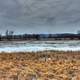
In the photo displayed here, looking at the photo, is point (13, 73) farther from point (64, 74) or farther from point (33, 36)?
point (33, 36)

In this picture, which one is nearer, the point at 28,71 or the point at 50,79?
the point at 50,79

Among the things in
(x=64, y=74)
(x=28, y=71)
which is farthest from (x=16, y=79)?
(x=64, y=74)

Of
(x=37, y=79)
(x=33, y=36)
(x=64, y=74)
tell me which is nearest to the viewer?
(x=37, y=79)

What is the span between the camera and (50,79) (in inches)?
440

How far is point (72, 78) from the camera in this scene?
11.2 m

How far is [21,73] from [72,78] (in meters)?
1.98

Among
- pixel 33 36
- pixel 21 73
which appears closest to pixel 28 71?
pixel 21 73

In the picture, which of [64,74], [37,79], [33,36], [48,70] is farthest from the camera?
[33,36]

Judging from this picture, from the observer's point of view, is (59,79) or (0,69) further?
(0,69)

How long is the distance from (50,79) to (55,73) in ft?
3.43

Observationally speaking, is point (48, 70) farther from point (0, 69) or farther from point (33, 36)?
point (33, 36)

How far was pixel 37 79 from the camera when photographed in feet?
36.4

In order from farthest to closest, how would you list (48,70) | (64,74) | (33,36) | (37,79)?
(33,36)
(48,70)
(64,74)
(37,79)

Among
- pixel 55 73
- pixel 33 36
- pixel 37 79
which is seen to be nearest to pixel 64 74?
pixel 55 73
